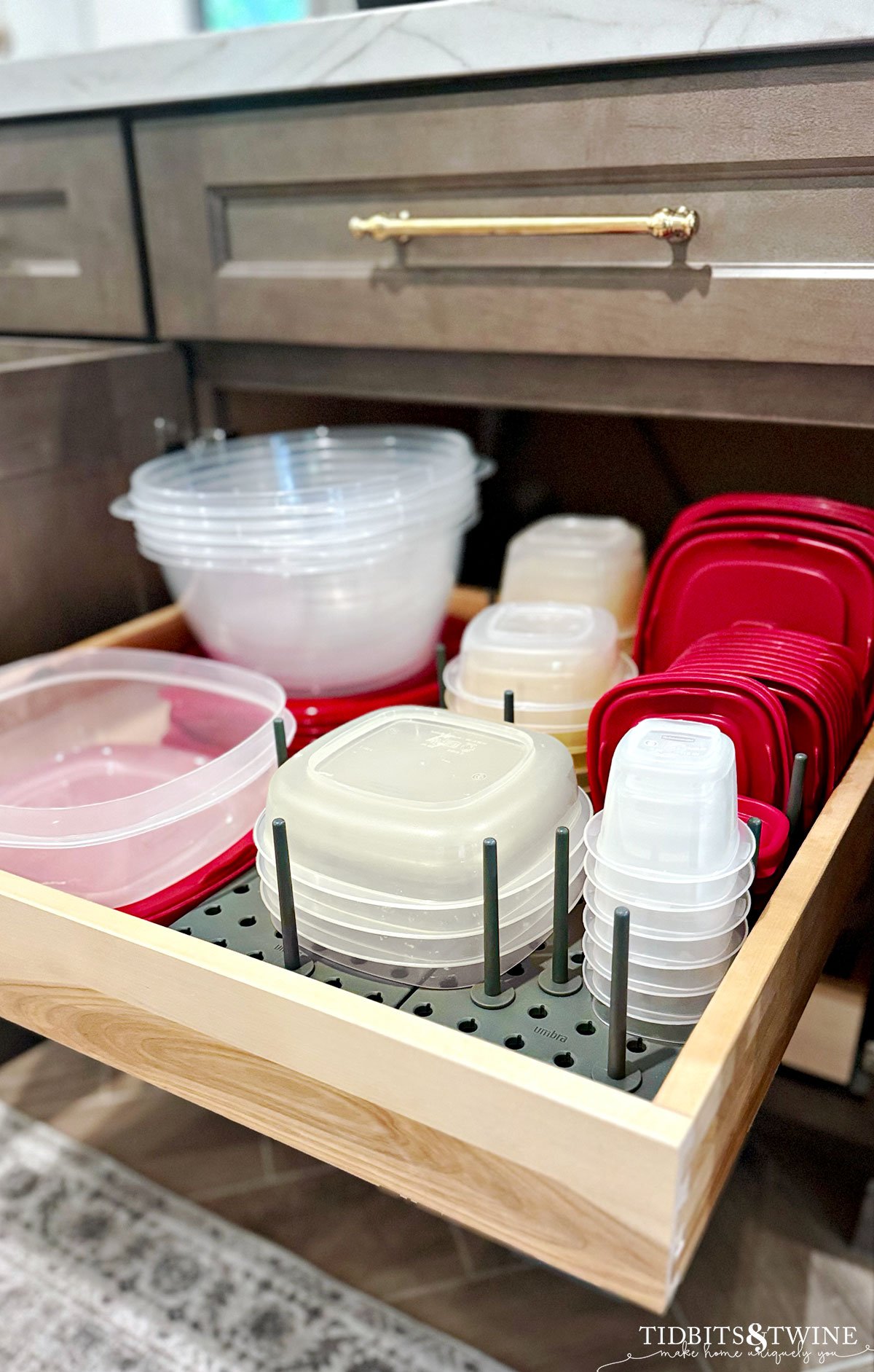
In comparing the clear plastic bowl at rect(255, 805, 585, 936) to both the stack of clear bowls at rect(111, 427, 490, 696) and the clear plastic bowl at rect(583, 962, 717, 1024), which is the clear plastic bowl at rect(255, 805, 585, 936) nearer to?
the clear plastic bowl at rect(583, 962, 717, 1024)

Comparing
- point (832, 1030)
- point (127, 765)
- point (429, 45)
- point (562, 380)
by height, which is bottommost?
point (832, 1030)

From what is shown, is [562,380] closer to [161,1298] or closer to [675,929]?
[675,929]

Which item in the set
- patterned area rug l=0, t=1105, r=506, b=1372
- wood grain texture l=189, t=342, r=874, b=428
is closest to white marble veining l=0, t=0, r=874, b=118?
wood grain texture l=189, t=342, r=874, b=428

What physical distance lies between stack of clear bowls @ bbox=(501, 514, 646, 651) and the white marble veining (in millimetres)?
391

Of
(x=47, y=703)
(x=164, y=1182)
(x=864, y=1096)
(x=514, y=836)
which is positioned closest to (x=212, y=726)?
(x=47, y=703)

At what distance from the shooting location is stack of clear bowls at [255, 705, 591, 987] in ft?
1.83

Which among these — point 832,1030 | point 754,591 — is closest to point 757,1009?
point 754,591

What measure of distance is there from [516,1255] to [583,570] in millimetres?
649

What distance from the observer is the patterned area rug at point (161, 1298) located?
0.87m

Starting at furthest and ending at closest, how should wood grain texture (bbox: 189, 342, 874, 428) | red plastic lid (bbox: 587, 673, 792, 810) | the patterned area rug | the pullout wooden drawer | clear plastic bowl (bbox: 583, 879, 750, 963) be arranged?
1. the patterned area rug
2. wood grain texture (bbox: 189, 342, 874, 428)
3. red plastic lid (bbox: 587, 673, 792, 810)
4. clear plastic bowl (bbox: 583, 879, 750, 963)
5. the pullout wooden drawer

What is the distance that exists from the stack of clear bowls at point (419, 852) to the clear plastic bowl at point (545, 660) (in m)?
0.15

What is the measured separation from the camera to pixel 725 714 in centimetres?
66

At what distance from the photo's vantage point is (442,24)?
76 centimetres

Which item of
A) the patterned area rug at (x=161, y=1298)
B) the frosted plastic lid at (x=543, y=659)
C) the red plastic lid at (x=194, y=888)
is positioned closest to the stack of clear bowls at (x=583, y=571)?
the frosted plastic lid at (x=543, y=659)
